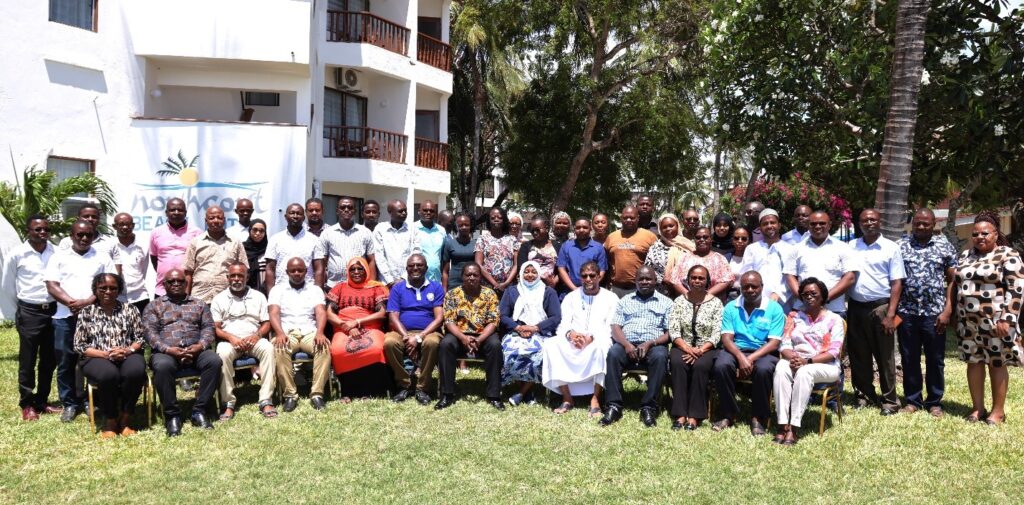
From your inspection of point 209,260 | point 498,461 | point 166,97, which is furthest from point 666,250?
point 166,97

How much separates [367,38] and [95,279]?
13.7 metres

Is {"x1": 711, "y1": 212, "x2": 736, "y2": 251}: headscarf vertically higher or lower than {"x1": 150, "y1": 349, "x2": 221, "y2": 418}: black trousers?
higher

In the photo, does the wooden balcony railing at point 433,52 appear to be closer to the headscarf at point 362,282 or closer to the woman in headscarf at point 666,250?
the headscarf at point 362,282

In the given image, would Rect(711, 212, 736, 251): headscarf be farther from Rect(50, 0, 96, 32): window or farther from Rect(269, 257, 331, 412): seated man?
Rect(50, 0, 96, 32): window

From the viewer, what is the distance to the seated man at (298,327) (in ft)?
26.6

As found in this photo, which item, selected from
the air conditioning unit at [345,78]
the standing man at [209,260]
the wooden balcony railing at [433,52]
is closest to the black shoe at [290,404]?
the standing man at [209,260]

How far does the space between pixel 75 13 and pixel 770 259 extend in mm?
11944

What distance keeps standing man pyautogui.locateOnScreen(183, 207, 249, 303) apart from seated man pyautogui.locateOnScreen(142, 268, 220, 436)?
752mm

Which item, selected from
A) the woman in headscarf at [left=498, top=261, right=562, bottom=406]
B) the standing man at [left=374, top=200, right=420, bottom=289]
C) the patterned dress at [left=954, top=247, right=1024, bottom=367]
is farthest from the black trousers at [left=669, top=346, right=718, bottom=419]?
the standing man at [left=374, top=200, right=420, bottom=289]

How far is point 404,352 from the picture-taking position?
333 inches

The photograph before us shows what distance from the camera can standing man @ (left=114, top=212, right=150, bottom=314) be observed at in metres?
8.23

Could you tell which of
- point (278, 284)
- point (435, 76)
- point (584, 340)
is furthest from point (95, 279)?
point (435, 76)

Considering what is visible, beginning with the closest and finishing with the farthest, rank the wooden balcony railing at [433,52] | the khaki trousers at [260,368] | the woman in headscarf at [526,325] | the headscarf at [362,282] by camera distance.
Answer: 1. the khaki trousers at [260,368]
2. the woman in headscarf at [526,325]
3. the headscarf at [362,282]
4. the wooden balcony railing at [433,52]

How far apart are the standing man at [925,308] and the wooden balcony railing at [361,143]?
14411 millimetres
